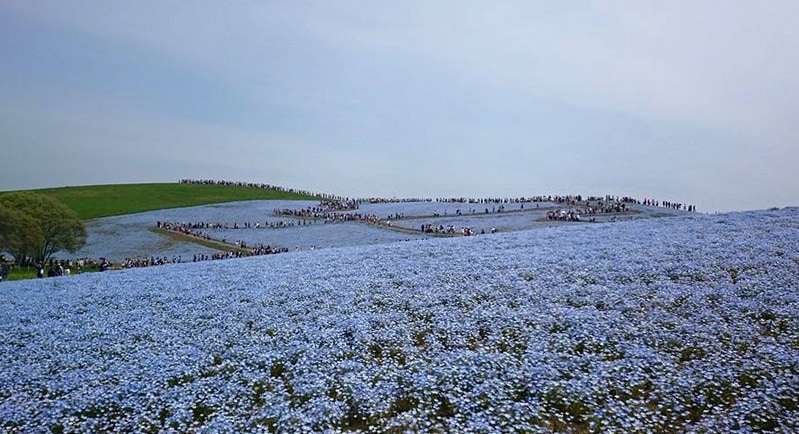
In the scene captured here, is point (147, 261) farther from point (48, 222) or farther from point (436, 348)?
point (436, 348)

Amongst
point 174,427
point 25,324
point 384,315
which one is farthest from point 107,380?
point 25,324

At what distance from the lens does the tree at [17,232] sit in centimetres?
4066

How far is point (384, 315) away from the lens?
14.0 meters

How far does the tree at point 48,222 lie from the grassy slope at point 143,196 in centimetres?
2094

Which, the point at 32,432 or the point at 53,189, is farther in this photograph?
the point at 53,189

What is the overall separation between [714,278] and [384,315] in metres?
9.25

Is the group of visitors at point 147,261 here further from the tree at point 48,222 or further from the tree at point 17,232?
the tree at point 48,222

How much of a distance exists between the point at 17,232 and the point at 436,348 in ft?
133

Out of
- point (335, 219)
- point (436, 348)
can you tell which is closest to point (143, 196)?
point (335, 219)

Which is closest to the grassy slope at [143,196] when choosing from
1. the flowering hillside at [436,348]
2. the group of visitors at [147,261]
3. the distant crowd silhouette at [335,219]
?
the distant crowd silhouette at [335,219]

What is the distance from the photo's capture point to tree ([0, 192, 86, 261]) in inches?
1744

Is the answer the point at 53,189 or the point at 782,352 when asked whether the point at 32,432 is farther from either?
the point at 53,189

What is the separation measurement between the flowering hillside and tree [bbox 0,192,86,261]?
1108 inches

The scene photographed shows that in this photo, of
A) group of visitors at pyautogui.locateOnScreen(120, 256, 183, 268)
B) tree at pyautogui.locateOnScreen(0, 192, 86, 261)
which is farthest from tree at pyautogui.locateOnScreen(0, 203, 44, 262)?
group of visitors at pyautogui.locateOnScreen(120, 256, 183, 268)
